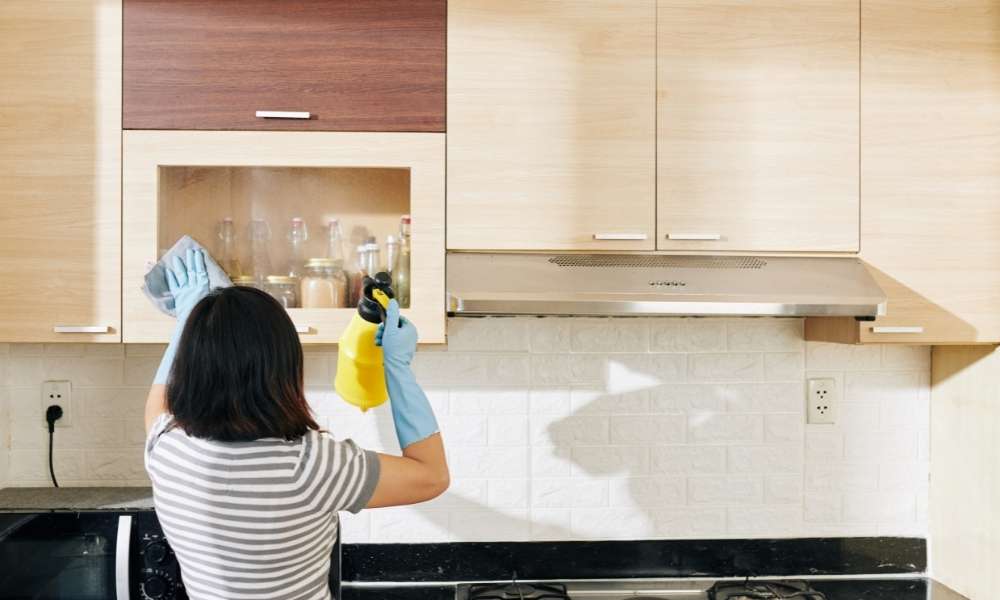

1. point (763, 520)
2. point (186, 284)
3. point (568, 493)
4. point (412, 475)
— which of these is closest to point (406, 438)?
point (412, 475)

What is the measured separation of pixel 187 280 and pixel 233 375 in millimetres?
465

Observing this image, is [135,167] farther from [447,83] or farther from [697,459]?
[697,459]

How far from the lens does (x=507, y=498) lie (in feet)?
6.53

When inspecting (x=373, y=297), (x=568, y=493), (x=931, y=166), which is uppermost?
(x=931, y=166)

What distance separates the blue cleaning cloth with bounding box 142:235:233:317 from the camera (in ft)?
5.09

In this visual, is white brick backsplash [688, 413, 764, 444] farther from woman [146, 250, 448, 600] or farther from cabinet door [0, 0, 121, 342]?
cabinet door [0, 0, 121, 342]

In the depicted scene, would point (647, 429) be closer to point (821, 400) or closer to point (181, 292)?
point (821, 400)

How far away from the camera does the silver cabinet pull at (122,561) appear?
1.60m

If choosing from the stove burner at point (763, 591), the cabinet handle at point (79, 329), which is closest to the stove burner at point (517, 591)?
the stove burner at point (763, 591)

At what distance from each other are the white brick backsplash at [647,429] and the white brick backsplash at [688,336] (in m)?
0.18

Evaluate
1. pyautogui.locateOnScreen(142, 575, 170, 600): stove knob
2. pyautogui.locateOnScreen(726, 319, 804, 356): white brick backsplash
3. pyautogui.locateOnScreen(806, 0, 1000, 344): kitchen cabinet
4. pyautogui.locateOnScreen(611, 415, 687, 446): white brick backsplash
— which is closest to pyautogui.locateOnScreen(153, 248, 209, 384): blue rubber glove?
pyautogui.locateOnScreen(142, 575, 170, 600): stove knob

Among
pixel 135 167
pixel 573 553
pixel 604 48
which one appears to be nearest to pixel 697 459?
pixel 573 553

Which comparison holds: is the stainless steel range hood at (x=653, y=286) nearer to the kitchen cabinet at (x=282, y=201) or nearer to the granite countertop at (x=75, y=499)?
the kitchen cabinet at (x=282, y=201)

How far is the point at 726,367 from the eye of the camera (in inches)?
80.0
